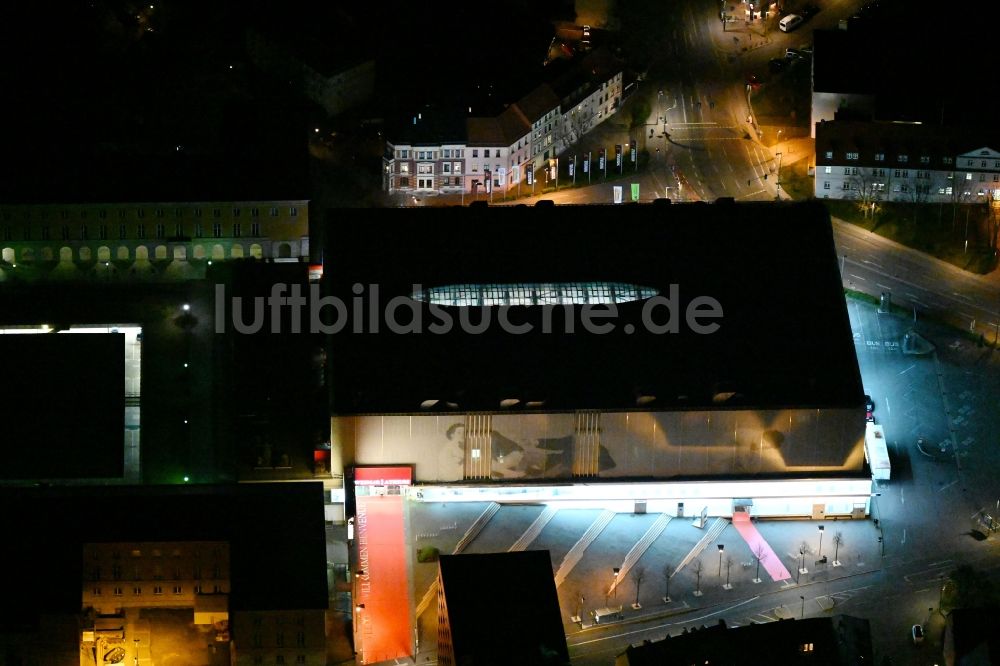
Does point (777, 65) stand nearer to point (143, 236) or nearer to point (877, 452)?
point (877, 452)

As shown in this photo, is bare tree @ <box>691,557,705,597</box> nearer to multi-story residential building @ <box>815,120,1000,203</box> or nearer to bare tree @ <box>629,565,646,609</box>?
bare tree @ <box>629,565,646,609</box>

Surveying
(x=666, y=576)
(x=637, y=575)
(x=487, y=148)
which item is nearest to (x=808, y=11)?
(x=487, y=148)

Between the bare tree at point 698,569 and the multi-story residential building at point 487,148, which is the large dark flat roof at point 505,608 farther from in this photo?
the multi-story residential building at point 487,148

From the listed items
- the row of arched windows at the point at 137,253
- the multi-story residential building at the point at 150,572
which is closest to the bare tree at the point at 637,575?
the multi-story residential building at the point at 150,572

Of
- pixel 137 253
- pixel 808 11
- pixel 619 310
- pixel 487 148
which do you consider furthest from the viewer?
pixel 808 11

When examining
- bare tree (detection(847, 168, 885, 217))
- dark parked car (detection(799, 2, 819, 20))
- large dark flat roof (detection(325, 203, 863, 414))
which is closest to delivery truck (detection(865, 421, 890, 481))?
large dark flat roof (detection(325, 203, 863, 414))

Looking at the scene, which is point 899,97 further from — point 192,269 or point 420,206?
point 192,269
